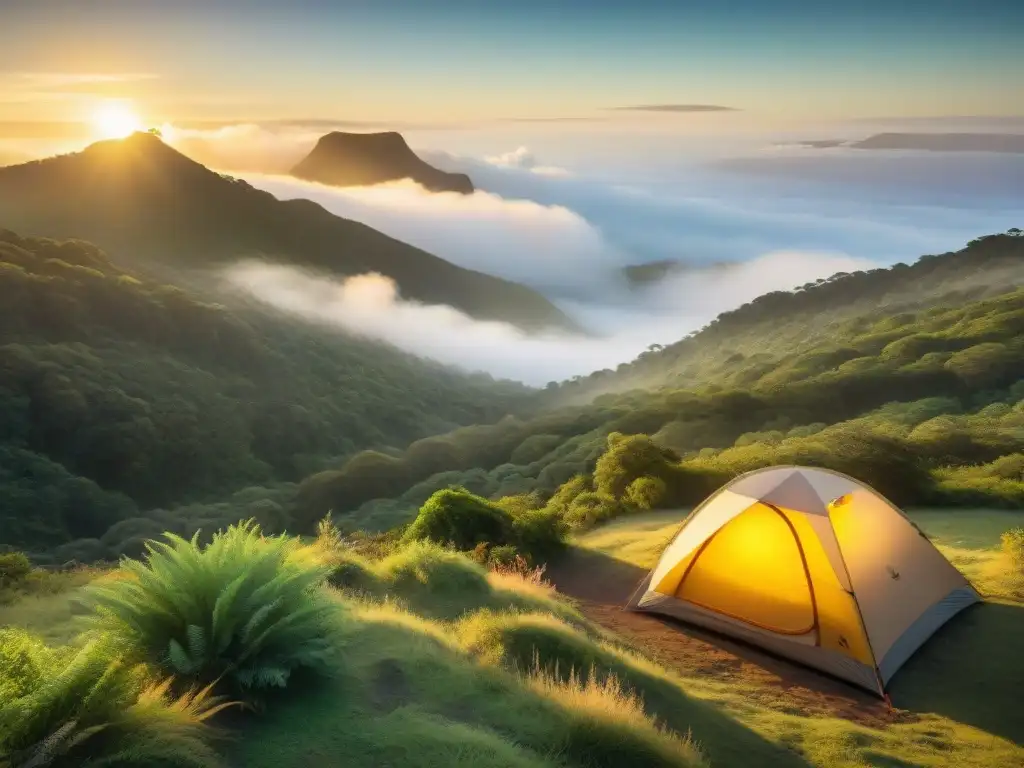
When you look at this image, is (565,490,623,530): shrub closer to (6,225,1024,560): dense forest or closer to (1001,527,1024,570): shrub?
(6,225,1024,560): dense forest

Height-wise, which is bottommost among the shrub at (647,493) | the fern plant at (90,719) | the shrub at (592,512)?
the shrub at (592,512)

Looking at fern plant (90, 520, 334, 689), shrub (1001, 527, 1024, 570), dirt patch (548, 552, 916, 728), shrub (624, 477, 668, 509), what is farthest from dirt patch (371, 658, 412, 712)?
shrub (624, 477, 668, 509)

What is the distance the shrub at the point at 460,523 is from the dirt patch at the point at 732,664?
354 cm

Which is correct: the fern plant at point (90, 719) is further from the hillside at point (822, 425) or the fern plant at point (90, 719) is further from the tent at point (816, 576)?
the hillside at point (822, 425)

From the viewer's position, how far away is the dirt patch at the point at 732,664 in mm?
10391

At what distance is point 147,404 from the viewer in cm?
12619

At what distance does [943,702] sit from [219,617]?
974 cm

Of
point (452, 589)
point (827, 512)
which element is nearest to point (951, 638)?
point (827, 512)

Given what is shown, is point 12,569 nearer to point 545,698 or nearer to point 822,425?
point 545,698

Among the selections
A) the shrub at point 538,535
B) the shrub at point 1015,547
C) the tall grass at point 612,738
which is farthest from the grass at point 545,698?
the shrub at point 538,535

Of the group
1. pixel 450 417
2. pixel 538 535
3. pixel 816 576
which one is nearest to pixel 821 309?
pixel 450 417

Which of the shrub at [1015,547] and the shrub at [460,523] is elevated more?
the shrub at [1015,547]

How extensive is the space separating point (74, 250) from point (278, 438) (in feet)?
232

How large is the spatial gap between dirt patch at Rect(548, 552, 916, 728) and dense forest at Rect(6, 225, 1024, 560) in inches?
201
